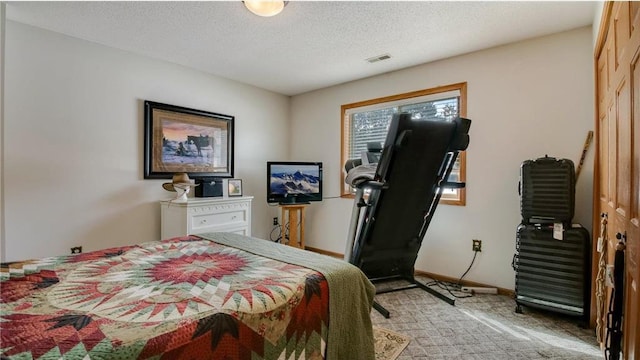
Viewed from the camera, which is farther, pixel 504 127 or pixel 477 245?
pixel 477 245

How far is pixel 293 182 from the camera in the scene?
404 centimetres

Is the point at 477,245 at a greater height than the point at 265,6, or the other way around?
the point at 265,6

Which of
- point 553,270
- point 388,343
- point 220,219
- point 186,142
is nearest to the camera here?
point 388,343

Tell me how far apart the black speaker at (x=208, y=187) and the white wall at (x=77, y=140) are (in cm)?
40

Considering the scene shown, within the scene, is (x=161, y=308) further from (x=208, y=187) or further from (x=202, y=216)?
(x=208, y=187)

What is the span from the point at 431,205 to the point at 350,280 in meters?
1.50

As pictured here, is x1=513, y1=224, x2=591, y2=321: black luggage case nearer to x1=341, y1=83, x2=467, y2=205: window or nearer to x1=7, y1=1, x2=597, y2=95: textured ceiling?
x1=341, y1=83, x2=467, y2=205: window

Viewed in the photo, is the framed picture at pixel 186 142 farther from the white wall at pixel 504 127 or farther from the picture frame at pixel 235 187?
the white wall at pixel 504 127

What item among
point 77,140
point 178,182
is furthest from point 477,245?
point 77,140

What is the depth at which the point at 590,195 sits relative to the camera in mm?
2420

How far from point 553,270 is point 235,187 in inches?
131

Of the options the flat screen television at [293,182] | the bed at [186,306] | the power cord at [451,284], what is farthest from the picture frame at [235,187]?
the power cord at [451,284]

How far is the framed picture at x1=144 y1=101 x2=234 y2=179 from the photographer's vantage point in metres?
3.23

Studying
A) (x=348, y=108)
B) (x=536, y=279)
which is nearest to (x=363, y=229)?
(x=536, y=279)
